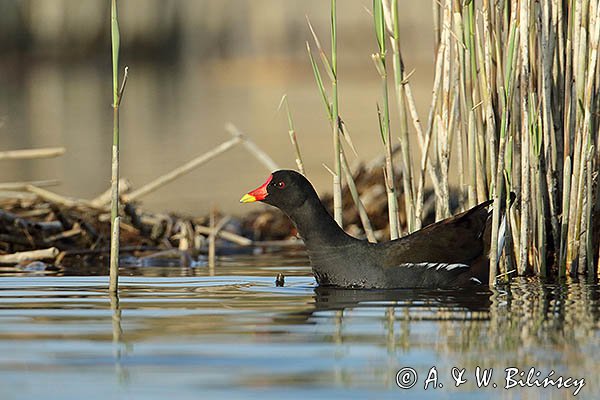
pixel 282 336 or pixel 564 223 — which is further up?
pixel 564 223

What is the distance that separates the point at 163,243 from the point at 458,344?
488 centimetres

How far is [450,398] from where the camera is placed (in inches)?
151

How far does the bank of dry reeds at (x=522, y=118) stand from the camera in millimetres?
6633

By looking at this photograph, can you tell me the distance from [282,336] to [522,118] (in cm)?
246

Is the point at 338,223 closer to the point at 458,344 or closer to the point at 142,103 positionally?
the point at 458,344

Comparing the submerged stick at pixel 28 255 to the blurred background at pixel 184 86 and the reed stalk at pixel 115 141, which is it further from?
the blurred background at pixel 184 86

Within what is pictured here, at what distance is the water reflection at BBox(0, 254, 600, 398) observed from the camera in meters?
4.09

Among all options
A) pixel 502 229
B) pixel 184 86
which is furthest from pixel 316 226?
pixel 184 86

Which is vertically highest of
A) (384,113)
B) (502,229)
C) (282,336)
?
(384,113)

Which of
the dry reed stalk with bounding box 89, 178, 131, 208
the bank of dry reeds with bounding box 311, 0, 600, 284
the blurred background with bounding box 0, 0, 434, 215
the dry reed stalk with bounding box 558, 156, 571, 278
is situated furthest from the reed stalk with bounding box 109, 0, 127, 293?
the blurred background with bounding box 0, 0, 434, 215

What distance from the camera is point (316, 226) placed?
6895 millimetres

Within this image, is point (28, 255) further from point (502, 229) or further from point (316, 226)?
point (502, 229)

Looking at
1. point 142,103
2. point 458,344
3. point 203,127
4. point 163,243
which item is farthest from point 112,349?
point 142,103

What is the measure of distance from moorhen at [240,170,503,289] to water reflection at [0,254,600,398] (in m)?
0.15
